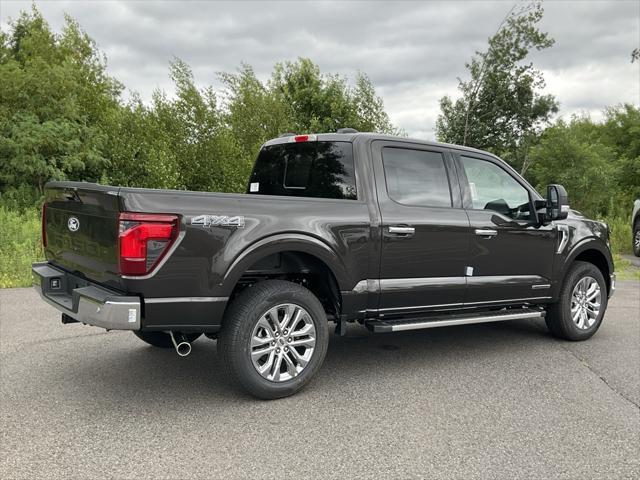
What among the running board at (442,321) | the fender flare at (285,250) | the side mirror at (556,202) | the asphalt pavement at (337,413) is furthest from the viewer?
the side mirror at (556,202)

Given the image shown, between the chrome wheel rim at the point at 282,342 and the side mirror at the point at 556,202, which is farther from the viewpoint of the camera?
the side mirror at the point at 556,202

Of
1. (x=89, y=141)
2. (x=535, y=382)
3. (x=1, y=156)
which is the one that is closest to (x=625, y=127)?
(x=89, y=141)

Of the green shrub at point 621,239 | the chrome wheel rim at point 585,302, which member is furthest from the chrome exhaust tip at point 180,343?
the green shrub at point 621,239

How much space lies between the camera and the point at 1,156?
62.5 feet

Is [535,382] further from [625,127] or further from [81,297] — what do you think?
[625,127]

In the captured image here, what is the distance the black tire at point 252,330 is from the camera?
3.96 meters

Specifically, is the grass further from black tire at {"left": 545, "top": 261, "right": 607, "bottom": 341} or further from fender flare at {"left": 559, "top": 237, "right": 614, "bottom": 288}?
black tire at {"left": 545, "top": 261, "right": 607, "bottom": 341}

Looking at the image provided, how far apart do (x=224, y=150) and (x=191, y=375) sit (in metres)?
16.4

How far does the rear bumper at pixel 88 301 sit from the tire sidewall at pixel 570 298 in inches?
165

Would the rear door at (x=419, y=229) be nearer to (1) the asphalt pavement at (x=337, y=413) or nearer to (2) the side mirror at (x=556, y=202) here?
(1) the asphalt pavement at (x=337, y=413)

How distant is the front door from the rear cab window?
1106mm

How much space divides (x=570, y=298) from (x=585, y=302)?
0.93ft

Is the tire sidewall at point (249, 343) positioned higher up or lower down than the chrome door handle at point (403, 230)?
lower down

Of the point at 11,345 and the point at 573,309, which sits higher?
the point at 573,309
